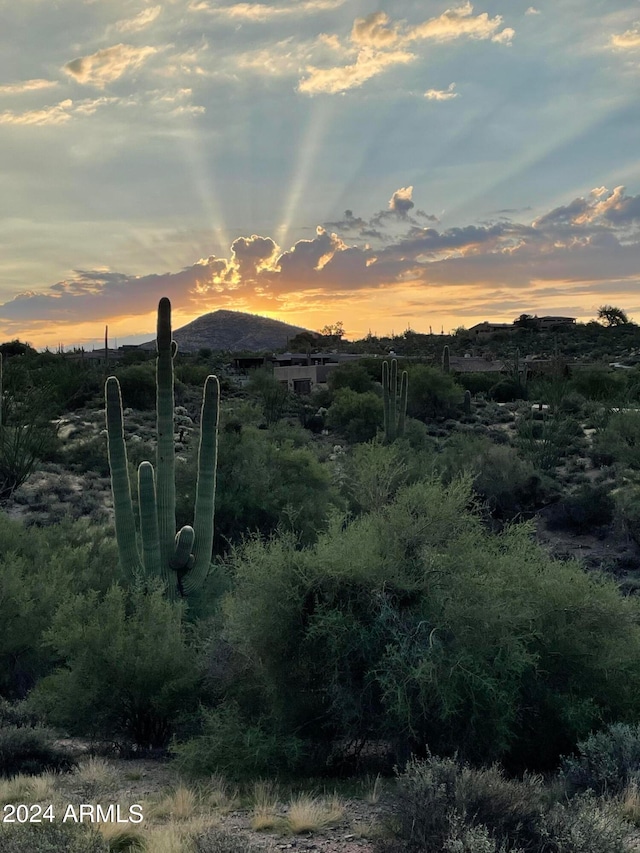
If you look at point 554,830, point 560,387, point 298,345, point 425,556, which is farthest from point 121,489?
point 298,345

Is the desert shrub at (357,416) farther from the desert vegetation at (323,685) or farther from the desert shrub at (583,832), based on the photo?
the desert shrub at (583,832)

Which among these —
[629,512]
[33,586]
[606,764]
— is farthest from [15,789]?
[629,512]

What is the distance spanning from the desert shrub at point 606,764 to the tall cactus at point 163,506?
737cm

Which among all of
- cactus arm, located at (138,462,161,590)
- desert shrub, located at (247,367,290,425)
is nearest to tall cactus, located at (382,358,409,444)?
desert shrub, located at (247,367,290,425)

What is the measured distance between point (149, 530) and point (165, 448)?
4.79 feet

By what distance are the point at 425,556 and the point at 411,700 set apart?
1.67 meters

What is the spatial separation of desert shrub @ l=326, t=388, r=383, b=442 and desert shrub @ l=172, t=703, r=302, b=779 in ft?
94.5

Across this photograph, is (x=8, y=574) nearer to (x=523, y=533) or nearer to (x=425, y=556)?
(x=425, y=556)

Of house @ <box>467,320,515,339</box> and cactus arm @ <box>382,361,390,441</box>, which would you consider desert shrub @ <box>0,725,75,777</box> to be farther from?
house @ <box>467,320,515,339</box>

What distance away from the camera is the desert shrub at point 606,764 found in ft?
25.6

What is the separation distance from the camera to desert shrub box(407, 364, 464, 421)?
47.7m

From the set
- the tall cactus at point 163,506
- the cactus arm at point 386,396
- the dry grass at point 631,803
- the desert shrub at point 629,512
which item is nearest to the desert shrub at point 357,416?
the cactus arm at point 386,396

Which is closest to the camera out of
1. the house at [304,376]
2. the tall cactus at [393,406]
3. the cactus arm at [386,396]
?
the cactus arm at [386,396]

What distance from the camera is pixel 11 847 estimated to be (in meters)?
5.73
